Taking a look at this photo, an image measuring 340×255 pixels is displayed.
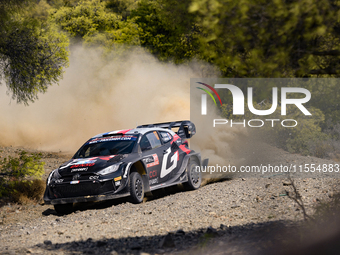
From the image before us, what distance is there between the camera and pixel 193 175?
1027 centimetres

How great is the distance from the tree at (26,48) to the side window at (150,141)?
4.64 m

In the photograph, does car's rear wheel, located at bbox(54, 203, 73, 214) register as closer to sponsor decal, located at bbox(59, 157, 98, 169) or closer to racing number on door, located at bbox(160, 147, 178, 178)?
sponsor decal, located at bbox(59, 157, 98, 169)

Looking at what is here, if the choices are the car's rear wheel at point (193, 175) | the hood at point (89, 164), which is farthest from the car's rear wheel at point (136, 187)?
the car's rear wheel at point (193, 175)

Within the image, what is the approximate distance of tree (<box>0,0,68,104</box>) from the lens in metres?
10.8

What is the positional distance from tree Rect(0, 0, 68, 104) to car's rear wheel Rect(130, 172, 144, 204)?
544cm

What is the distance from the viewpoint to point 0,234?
7527 mm

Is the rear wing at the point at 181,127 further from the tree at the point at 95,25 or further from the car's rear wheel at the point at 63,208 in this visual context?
the tree at the point at 95,25

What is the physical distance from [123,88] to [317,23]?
82.8ft

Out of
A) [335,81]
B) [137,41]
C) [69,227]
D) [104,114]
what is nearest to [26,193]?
[69,227]

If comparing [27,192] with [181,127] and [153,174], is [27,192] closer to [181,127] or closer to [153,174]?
[153,174]

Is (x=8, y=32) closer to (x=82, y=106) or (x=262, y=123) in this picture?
(x=262, y=123)

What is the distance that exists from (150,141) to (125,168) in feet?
4.49

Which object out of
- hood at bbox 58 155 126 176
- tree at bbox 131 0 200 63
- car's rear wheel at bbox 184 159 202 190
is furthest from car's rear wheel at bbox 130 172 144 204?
tree at bbox 131 0 200 63

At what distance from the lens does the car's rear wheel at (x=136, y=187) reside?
8367 millimetres
